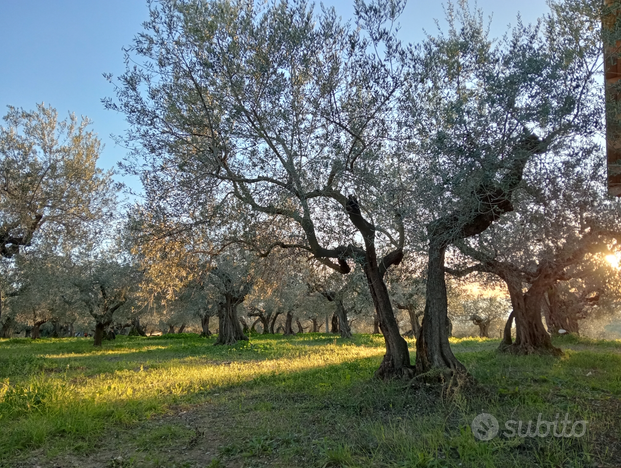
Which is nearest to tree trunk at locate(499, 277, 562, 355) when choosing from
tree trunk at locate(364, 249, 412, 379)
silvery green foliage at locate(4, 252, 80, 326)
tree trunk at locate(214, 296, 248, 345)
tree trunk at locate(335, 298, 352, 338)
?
tree trunk at locate(364, 249, 412, 379)

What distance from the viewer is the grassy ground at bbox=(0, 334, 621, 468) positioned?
514cm

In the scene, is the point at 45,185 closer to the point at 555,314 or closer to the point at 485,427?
the point at 485,427

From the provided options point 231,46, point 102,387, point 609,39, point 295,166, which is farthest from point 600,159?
point 102,387

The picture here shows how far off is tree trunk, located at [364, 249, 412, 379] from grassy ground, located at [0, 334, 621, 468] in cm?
57

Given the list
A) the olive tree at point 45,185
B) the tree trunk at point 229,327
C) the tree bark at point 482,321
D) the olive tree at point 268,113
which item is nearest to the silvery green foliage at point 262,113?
the olive tree at point 268,113

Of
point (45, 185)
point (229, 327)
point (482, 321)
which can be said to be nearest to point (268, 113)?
point (45, 185)

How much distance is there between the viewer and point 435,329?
933 centimetres

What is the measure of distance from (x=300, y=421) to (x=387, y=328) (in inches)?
157

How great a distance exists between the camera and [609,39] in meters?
6.78

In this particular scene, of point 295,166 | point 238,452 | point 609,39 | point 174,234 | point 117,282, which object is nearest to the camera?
point 238,452

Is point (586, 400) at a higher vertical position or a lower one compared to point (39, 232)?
lower

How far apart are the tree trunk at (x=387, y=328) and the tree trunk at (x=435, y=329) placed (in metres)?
0.54

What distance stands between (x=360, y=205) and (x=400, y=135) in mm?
1668

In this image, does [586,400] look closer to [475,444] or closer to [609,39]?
[475,444]
